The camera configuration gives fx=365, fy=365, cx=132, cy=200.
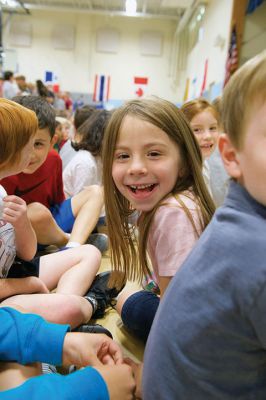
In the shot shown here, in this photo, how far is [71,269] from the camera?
49.9 inches

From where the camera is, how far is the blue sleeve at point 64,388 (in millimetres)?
595

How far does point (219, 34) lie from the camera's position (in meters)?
5.61

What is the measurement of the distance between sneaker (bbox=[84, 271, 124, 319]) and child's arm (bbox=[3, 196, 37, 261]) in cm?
33

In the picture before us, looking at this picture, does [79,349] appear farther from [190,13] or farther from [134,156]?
[190,13]

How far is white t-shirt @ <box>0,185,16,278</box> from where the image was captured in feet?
3.00

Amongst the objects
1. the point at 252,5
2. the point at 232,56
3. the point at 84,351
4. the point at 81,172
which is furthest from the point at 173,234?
the point at 232,56

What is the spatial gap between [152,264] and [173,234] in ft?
0.58

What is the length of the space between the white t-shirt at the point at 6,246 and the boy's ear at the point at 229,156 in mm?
612

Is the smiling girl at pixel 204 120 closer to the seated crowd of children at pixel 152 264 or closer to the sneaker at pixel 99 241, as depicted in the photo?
the sneaker at pixel 99 241

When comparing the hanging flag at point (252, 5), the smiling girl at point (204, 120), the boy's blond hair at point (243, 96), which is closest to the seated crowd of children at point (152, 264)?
the boy's blond hair at point (243, 96)

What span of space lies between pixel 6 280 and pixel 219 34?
5651 millimetres

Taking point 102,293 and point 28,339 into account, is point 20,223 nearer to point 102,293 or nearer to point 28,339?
point 28,339

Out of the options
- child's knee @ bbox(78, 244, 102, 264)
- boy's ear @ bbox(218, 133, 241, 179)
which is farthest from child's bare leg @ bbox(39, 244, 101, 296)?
boy's ear @ bbox(218, 133, 241, 179)

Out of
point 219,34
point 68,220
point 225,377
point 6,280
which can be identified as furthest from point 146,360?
point 219,34
